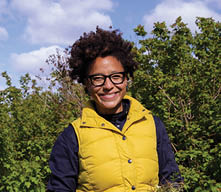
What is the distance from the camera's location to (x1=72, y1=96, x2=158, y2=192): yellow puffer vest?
2.05 metres

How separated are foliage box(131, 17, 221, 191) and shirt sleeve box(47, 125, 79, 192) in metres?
2.01

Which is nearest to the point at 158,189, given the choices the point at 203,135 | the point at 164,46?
the point at 203,135

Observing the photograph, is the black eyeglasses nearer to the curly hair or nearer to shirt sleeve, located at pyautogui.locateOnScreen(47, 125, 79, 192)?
the curly hair

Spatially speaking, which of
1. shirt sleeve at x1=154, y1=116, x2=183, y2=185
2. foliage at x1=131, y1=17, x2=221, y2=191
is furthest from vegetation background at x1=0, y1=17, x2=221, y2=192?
shirt sleeve at x1=154, y1=116, x2=183, y2=185

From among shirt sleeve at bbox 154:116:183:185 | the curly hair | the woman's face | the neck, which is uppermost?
the curly hair

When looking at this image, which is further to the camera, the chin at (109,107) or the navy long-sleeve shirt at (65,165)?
the chin at (109,107)

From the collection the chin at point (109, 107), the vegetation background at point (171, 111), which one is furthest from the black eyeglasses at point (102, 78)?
the vegetation background at point (171, 111)

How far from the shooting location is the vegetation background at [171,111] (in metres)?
→ 3.93

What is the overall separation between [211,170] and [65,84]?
120 inches

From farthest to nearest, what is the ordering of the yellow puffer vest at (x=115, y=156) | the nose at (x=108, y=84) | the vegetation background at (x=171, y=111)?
the vegetation background at (x=171, y=111) < the nose at (x=108, y=84) < the yellow puffer vest at (x=115, y=156)

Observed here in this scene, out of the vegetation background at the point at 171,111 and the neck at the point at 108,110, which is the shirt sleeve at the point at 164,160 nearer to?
the neck at the point at 108,110

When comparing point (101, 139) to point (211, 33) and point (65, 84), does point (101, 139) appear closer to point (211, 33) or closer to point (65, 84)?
point (211, 33)

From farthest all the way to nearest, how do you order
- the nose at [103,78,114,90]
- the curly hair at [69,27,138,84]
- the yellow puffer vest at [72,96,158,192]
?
the curly hair at [69,27,138,84] → the nose at [103,78,114,90] → the yellow puffer vest at [72,96,158,192]

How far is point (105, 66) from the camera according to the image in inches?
89.0
